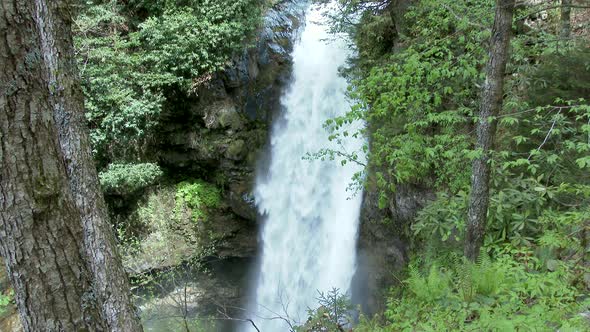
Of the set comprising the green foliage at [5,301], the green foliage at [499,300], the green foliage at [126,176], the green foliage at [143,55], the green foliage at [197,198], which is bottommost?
the green foliage at [5,301]

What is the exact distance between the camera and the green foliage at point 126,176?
970 centimetres

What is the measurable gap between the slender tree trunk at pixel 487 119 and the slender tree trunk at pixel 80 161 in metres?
3.41

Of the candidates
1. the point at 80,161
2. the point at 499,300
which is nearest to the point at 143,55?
the point at 80,161

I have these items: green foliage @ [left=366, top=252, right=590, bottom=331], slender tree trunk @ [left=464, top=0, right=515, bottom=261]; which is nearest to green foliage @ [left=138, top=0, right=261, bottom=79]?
slender tree trunk @ [left=464, top=0, right=515, bottom=261]

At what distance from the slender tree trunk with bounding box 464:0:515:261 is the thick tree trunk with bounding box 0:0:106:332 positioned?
3371 mm

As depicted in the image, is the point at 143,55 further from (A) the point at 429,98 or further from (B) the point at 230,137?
(A) the point at 429,98

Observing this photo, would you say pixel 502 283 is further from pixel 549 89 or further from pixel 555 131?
pixel 549 89

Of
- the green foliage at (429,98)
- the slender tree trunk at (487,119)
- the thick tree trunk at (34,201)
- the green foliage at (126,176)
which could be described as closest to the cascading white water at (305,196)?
the green foliage at (126,176)

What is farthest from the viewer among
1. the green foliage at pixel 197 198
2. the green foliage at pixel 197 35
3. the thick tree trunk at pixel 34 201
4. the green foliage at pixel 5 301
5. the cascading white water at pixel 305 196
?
the green foliage at pixel 197 198

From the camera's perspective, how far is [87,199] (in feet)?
12.0

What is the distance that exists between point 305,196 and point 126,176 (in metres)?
4.94

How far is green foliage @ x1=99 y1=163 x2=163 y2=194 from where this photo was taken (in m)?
9.70

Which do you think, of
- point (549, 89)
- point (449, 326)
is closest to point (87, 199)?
point (449, 326)

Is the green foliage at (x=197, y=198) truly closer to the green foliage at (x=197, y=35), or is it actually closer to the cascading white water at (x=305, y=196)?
the cascading white water at (x=305, y=196)
